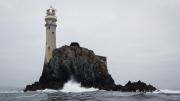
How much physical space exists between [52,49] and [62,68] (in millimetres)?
9242

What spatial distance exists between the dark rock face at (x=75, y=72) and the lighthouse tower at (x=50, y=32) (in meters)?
2.94

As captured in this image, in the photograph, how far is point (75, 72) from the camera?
228 ft

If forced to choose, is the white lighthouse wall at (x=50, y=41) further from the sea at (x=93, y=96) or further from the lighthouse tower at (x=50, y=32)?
the sea at (x=93, y=96)

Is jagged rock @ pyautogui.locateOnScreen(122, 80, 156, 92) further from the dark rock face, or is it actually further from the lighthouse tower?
the lighthouse tower

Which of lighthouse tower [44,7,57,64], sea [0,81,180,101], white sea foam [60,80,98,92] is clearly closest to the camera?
sea [0,81,180,101]

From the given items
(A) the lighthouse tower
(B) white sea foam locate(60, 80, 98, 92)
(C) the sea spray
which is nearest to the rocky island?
(A) the lighthouse tower

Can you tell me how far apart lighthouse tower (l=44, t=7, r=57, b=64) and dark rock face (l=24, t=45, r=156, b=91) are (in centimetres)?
294

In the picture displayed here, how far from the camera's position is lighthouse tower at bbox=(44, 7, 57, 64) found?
7512 centimetres

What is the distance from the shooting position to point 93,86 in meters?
69.6

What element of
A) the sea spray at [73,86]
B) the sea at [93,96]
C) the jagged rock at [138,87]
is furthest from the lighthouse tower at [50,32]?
the sea at [93,96]

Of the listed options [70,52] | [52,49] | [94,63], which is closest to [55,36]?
[52,49]

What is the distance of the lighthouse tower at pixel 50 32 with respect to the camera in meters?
75.1

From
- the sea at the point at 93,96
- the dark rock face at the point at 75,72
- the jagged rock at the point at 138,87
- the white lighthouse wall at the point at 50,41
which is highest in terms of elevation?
the white lighthouse wall at the point at 50,41

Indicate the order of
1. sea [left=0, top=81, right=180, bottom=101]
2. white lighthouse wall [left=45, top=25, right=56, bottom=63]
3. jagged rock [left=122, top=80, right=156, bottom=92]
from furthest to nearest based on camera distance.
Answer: white lighthouse wall [left=45, top=25, right=56, bottom=63]
jagged rock [left=122, top=80, right=156, bottom=92]
sea [left=0, top=81, right=180, bottom=101]
